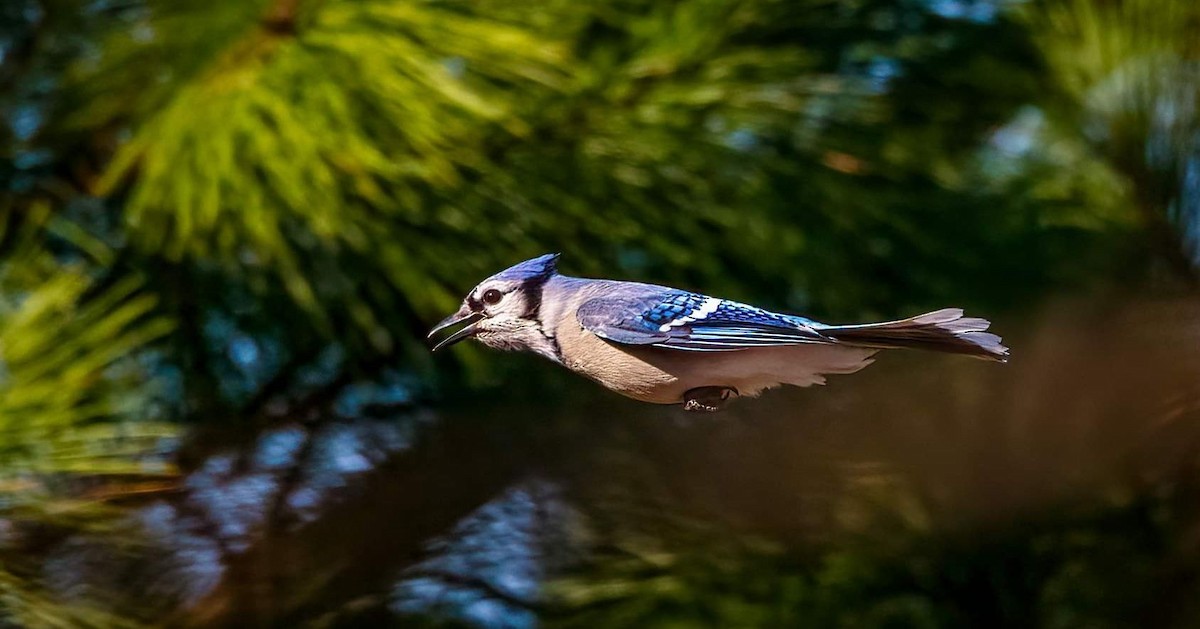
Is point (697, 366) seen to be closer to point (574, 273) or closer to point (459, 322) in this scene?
point (459, 322)

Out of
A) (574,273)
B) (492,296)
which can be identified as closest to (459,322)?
(492,296)

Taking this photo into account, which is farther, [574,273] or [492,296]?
[574,273]

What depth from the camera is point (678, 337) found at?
0.19 metres

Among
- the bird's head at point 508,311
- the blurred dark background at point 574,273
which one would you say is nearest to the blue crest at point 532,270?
the bird's head at point 508,311

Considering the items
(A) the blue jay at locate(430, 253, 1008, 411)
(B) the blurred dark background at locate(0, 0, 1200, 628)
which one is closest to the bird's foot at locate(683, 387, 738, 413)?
(A) the blue jay at locate(430, 253, 1008, 411)

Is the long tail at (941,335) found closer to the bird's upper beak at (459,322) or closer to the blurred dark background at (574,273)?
the bird's upper beak at (459,322)

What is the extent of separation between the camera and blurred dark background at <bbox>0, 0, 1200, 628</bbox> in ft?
1.69

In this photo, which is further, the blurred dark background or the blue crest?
the blurred dark background

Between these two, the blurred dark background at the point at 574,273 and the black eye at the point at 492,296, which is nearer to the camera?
the black eye at the point at 492,296

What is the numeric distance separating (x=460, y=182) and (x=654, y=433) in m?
0.17

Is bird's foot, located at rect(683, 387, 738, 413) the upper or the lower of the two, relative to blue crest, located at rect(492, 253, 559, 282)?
lower

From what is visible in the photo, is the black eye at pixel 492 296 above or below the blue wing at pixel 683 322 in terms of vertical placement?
above

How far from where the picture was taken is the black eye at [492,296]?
0.22 meters

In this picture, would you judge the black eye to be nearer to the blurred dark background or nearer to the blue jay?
the blue jay
